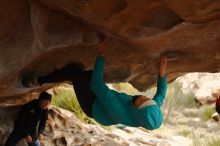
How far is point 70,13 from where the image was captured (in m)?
4.04

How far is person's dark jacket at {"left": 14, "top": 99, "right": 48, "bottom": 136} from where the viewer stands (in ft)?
19.6

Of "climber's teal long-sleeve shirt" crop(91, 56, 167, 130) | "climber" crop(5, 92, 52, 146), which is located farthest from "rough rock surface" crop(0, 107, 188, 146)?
"climber's teal long-sleeve shirt" crop(91, 56, 167, 130)

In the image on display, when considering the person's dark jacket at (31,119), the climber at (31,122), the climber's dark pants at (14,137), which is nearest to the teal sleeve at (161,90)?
the climber at (31,122)

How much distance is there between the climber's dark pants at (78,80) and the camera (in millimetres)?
4602

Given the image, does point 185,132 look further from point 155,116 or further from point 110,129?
point 155,116

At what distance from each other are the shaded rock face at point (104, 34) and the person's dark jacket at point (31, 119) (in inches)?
23.4

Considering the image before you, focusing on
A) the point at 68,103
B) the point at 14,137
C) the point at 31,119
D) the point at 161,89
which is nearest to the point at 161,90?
the point at 161,89

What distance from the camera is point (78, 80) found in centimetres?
473

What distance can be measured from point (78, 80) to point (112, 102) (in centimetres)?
73

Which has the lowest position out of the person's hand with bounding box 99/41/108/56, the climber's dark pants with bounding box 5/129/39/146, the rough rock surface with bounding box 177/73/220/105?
the rough rock surface with bounding box 177/73/220/105

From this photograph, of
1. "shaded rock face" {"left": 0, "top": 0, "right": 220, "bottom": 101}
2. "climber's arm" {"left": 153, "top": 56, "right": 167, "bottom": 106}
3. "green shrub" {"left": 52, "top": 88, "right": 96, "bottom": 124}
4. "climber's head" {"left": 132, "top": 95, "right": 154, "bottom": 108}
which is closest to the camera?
"shaded rock face" {"left": 0, "top": 0, "right": 220, "bottom": 101}

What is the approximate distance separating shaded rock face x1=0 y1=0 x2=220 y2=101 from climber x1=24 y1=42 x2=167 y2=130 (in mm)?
276

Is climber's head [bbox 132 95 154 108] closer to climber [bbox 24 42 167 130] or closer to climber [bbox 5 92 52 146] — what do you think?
climber [bbox 24 42 167 130]

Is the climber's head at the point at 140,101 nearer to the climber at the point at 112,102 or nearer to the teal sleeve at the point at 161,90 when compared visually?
the climber at the point at 112,102
